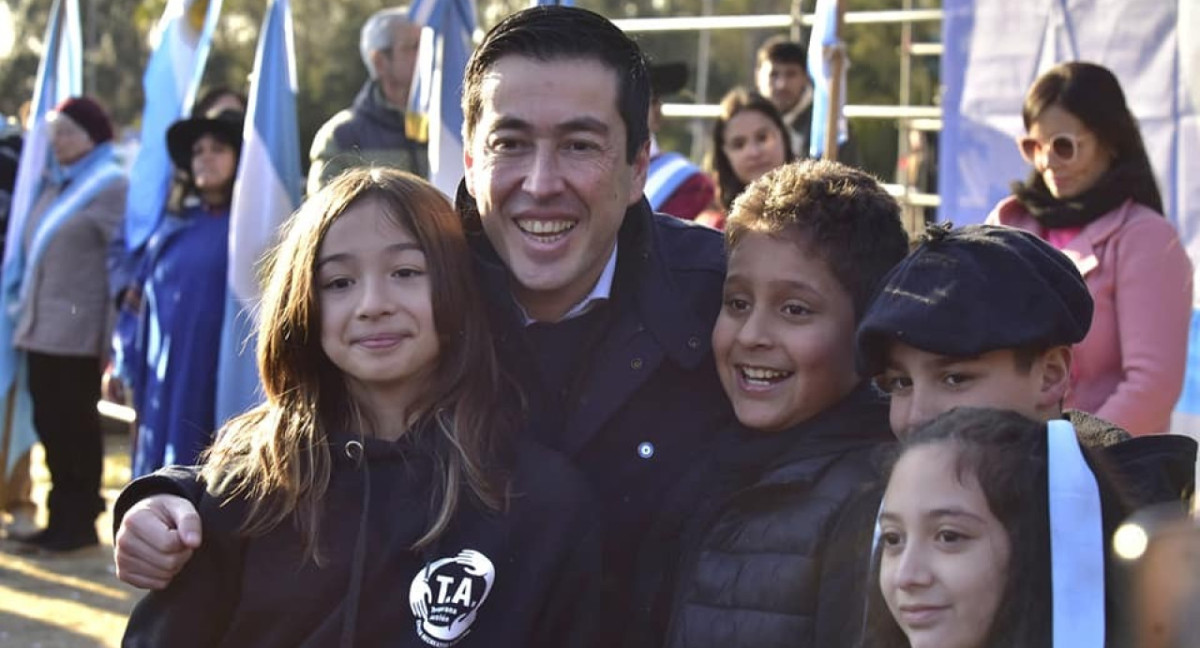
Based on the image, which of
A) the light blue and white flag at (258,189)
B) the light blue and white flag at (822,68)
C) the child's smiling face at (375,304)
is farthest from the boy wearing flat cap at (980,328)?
the light blue and white flag at (258,189)

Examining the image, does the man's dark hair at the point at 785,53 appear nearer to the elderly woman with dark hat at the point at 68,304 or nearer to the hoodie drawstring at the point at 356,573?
the elderly woman with dark hat at the point at 68,304

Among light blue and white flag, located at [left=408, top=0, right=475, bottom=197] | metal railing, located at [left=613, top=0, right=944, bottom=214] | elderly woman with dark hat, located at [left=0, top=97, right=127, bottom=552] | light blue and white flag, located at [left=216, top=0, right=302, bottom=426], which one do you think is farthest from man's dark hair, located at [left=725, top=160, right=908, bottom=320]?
metal railing, located at [left=613, top=0, right=944, bottom=214]

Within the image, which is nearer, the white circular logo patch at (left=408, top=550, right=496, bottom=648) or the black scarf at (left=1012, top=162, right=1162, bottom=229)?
the white circular logo patch at (left=408, top=550, right=496, bottom=648)

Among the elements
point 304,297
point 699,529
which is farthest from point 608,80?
point 699,529

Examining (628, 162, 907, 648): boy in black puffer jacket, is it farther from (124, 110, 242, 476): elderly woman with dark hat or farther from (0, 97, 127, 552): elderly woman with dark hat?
(0, 97, 127, 552): elderly woman with dark hat

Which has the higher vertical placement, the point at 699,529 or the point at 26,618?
the point at 699,529

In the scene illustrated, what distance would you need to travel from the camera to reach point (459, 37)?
622 cm

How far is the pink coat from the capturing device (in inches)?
169

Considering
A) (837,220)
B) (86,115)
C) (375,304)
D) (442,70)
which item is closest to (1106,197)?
(837,220)

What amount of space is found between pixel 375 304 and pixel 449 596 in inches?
21.2

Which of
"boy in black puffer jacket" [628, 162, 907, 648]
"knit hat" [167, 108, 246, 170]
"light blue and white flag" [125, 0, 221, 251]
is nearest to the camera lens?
"boy in black puffer jacket" [628, 162, 907, 648]

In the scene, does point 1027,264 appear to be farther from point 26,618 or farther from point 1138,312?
point 26,618

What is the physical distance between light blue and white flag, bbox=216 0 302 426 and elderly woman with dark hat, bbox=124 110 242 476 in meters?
0.18

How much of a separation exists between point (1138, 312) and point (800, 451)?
196cm
